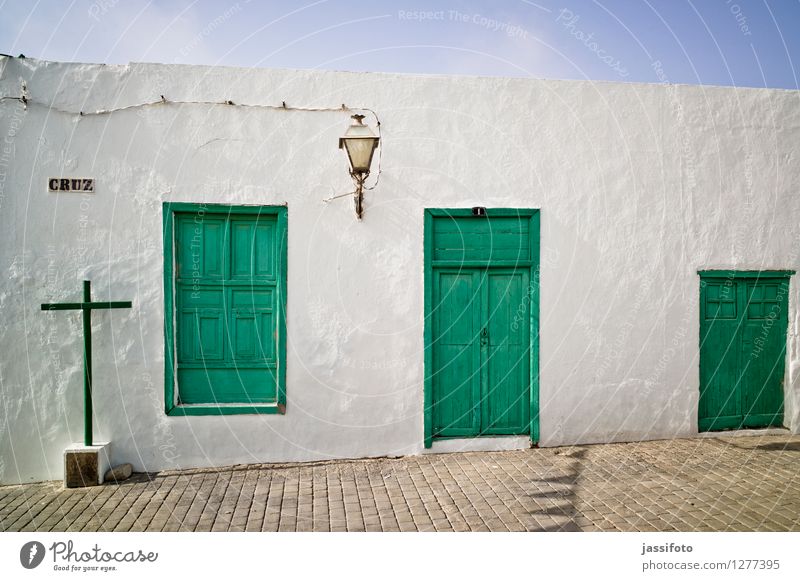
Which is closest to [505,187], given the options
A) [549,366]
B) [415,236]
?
[415,236]

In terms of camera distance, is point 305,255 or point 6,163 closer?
point 6,163

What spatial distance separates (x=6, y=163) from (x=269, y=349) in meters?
3.10

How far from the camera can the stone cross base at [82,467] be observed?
18.9ft

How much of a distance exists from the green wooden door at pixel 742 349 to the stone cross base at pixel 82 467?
21.2 feet

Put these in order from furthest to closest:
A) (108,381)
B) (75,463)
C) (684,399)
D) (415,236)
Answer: (684,399)
(415,236)
(108,381)
(75,463)

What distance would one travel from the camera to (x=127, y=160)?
6133 millimetres

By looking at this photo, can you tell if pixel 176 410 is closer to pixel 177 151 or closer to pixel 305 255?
pixel 305 255

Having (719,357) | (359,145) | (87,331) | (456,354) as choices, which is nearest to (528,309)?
(456,354)

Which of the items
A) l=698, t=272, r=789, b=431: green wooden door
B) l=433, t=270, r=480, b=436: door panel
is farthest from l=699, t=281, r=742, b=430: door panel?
l=433, t=270, r=480, b=436: door panel

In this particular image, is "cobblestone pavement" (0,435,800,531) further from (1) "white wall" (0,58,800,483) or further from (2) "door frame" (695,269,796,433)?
(2) "door frame" (695,269,796,433)

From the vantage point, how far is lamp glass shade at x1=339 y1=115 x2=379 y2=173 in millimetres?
5762

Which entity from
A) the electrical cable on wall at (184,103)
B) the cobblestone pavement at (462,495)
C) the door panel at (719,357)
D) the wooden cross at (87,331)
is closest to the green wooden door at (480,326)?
the cobblestone pavement at (462,495)

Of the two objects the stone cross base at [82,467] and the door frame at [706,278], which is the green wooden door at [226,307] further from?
the door frame at [706,278]

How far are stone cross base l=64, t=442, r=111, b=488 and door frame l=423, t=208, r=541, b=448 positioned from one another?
3.23 meters
